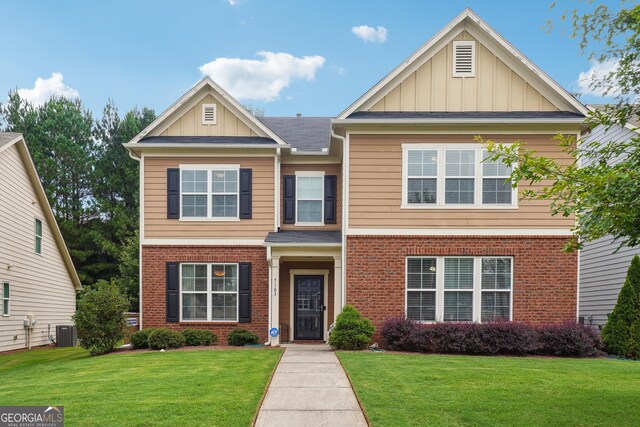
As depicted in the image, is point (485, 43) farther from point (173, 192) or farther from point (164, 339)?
point (164, 339)

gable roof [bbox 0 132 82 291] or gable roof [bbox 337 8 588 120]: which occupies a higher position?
gable roof [bbox 337 8 588 120]

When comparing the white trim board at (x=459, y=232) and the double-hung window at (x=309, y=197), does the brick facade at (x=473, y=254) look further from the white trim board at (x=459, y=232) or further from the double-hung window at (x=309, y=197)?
the double-hung window at (x=309, y=197)

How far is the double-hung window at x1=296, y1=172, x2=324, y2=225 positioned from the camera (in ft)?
52.8

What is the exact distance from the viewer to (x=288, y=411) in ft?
22.9

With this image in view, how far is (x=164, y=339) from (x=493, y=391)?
29.2 feet

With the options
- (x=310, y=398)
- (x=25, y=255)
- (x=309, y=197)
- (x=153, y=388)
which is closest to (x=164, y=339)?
Answer: (x=309, y=197)

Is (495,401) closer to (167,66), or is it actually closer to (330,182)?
(330,182)

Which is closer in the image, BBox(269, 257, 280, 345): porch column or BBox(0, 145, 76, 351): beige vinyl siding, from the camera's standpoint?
BBox(269, 257, 280, 345): porch column

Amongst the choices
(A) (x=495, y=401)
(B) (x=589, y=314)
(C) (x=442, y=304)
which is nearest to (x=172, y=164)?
(C) (x=442, y=304)

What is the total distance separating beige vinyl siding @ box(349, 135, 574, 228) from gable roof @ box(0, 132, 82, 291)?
1129cm

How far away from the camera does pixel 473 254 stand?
13430mm

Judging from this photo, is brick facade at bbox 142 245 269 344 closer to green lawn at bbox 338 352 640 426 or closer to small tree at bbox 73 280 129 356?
small tree at bbox 73 280 129 356

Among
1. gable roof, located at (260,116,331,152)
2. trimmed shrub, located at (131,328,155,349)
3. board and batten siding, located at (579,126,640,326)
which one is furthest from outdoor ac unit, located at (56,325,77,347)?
board and batten siding, located at (579,126,640,326)

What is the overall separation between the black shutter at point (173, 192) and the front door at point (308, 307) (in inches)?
160
